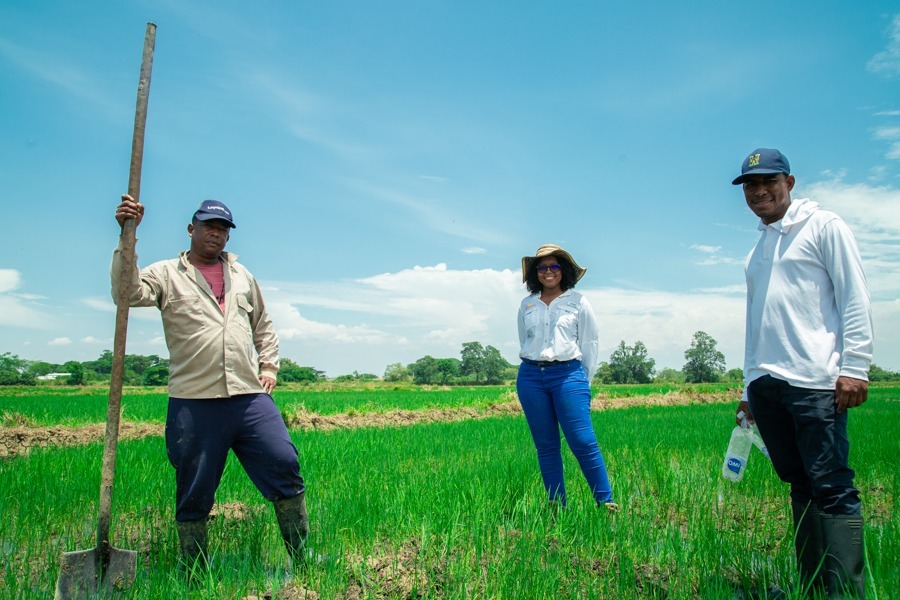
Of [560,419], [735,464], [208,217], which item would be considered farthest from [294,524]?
[735,464]

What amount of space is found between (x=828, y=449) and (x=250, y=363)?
8.63ft

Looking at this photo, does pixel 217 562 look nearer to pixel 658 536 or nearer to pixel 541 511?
pixel 541 511

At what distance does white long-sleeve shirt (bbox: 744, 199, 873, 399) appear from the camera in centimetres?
231

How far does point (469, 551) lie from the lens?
280cm

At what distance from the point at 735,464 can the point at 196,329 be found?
291 cm

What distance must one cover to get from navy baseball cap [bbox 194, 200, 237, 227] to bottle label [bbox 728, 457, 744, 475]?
2929 millimetres

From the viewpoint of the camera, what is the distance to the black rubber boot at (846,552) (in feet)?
7.59

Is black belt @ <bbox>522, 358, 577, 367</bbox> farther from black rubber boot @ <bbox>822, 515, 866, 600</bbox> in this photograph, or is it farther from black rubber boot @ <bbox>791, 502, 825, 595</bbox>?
black rubber boot @ <bbox>822, 515, 866, 600</bbox>

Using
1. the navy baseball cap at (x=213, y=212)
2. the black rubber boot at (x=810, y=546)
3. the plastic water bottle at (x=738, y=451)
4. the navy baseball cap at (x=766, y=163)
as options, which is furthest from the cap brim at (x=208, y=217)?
the black rubber boot at (x=810, y=546)

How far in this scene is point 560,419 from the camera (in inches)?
147

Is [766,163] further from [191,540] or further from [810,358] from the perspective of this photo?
[191,540]

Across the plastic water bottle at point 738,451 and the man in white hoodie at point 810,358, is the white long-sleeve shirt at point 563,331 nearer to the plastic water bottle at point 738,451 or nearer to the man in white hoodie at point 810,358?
the plastic water bottle at point 738,451

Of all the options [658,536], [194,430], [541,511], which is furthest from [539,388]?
[194,430]

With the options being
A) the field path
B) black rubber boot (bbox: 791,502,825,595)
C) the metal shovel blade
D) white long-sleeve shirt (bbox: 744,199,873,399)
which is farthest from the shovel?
the field path
